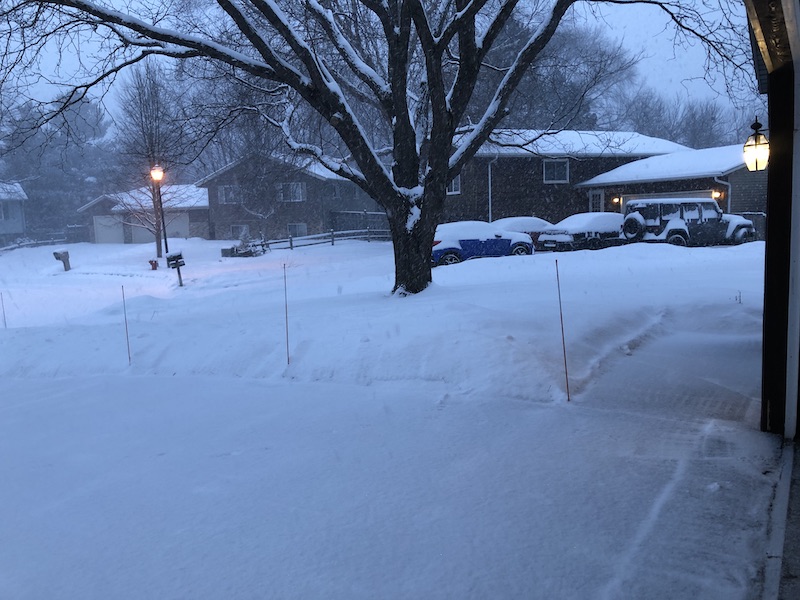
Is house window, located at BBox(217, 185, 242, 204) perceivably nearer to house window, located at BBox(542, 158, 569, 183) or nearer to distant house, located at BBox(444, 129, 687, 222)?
distant house, located at BBox(444, 129, 687, 222)

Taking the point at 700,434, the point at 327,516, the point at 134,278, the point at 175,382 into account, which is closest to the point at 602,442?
the point at 700,434

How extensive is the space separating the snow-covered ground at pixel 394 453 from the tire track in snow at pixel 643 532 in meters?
0.02

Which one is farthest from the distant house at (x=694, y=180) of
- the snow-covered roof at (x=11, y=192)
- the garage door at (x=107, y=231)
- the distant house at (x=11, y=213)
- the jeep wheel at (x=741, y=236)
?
the distant house at (x=11, y=213)

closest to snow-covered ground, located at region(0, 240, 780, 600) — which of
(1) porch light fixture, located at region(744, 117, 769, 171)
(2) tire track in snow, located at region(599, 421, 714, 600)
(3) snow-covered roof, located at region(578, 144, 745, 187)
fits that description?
(2) tire track in snow, located at region(599, 421, 714, 600)

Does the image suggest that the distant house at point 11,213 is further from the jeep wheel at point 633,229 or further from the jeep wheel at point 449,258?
the jeep wheel at point 633,229

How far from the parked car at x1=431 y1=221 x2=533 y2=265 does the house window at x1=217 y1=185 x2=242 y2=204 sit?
24118 mm

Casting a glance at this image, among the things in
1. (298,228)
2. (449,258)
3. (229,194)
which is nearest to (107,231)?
(229,194)

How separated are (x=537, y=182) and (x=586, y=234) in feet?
34.3

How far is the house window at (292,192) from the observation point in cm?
4178

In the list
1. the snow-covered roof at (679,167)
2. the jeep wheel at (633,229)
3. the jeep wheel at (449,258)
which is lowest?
the jeep wheel at (449,258)

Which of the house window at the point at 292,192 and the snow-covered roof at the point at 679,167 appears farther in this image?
the house window at the point at 292,192

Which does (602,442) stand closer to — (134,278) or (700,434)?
(700,434)

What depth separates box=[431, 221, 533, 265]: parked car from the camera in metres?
22.3

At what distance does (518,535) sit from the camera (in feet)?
13.0
